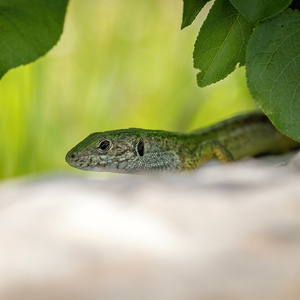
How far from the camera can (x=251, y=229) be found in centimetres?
52

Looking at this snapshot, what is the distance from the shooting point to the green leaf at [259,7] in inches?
22.0

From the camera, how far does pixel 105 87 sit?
2.39 metres

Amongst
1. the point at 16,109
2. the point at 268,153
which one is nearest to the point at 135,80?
the point at 16,109

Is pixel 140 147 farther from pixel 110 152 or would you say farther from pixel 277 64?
pixel 277 64

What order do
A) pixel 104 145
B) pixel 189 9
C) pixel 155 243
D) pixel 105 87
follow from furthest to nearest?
pixel 105 87 < pixel 104 145 < pixel 189 9 < pixel 155 243

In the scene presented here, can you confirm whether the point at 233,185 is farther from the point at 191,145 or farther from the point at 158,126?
the point at 158,126

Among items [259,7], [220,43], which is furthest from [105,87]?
[259,7]

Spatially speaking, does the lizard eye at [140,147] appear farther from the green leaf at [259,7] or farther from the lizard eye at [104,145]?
the green leaf at [259,7]

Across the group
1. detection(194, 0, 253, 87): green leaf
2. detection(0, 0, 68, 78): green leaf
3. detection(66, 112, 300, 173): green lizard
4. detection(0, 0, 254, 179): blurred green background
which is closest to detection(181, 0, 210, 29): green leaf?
detection(194, 0, 253, 87): green leaf

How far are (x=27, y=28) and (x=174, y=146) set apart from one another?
2.03ft

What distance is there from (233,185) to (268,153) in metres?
0.66

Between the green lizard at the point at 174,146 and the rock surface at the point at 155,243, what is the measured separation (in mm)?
342

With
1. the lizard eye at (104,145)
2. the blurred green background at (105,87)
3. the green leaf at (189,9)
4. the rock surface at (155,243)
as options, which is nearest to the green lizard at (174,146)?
the lizard eye at (104,145)

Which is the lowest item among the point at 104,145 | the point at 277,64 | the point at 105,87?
the point at 277,64
